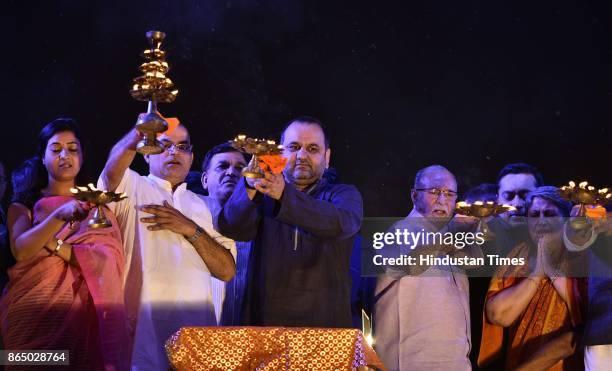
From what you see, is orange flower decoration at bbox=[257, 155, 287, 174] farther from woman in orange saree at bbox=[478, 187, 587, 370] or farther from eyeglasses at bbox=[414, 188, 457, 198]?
woman in orange saree at bbox=[478, 187, 587, 370]

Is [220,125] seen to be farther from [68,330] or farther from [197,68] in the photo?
[68,330]

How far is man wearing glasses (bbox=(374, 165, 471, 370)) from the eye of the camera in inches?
193

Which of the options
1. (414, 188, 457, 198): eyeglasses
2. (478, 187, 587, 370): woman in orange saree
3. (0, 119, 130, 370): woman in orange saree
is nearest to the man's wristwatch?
(0, 119, 130, 370): woman in orange saree

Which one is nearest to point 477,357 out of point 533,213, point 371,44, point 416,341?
point 416,341

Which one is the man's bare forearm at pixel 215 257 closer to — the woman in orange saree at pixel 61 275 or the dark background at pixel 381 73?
the woman in orange saree at pixel 61 275

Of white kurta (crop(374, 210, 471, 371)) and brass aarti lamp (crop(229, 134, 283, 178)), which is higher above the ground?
brass aarti lamp (crop(229, 134, 283, 178))

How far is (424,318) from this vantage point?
4984 millimetres

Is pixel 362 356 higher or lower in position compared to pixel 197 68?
lower

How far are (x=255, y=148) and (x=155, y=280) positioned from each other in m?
1.07

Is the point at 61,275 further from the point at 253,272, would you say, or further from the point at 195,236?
the point at 253,272

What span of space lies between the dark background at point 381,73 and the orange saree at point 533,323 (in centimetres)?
183

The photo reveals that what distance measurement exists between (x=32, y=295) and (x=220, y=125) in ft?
8.32

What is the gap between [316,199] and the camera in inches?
184

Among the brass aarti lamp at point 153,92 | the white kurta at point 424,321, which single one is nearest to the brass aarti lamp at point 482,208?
the white kurta at point 424,321
